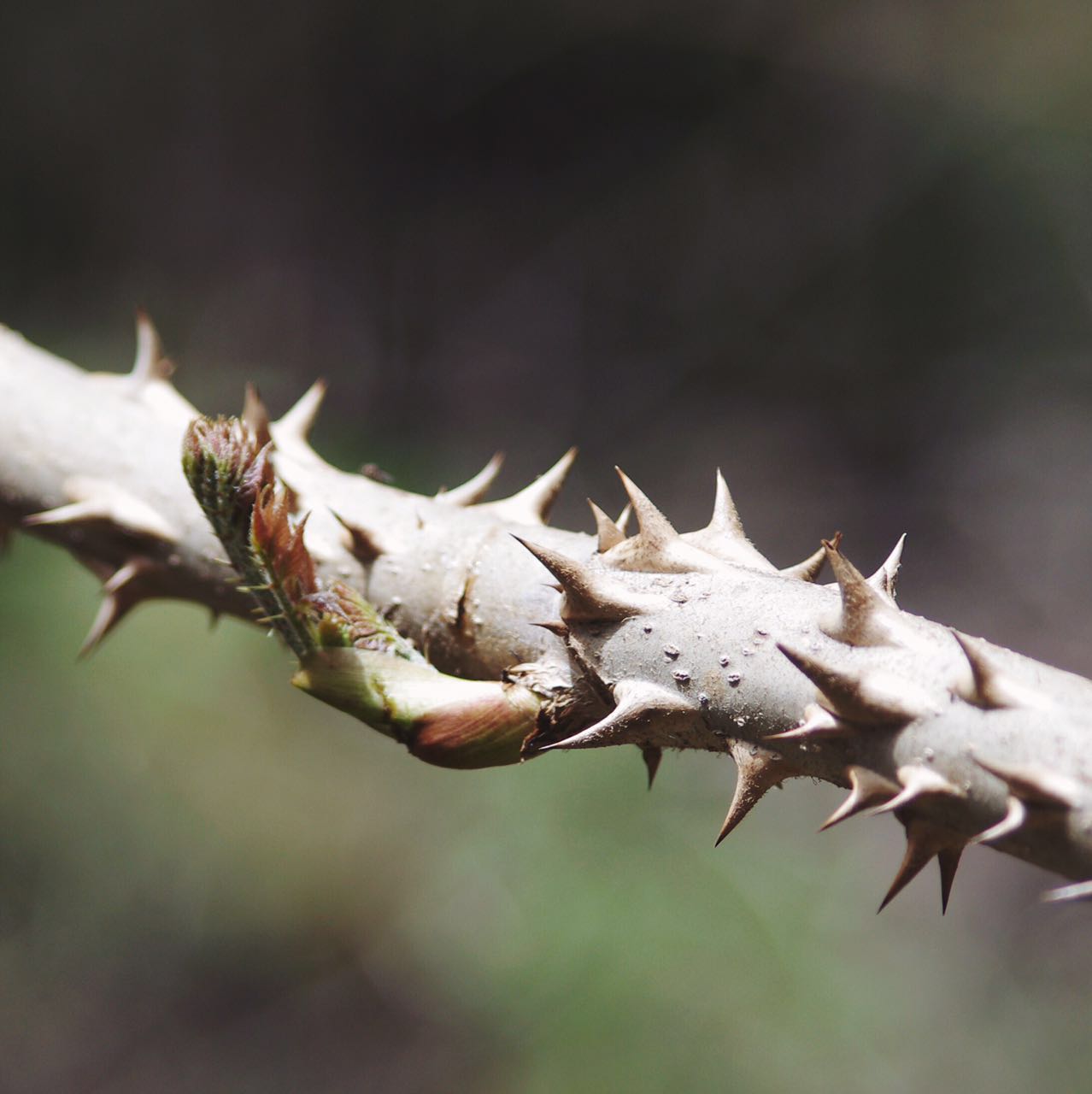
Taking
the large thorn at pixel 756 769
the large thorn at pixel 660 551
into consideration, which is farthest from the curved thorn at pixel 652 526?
the large thorn at pixel 756 769

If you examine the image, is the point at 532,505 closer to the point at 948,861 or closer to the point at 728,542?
the point at 728,542

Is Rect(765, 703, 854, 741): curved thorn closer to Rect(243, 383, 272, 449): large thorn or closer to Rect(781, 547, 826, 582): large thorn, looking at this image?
Rect(781, 547, 826, 582): large thorn

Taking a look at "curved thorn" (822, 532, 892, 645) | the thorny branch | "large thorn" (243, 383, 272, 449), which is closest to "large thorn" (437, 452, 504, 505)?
the thorny branch

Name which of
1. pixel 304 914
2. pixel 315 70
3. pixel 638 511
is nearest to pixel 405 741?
pixel 638 511

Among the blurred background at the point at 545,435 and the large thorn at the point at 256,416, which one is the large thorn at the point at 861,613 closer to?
the large thorn at the point at 256,416

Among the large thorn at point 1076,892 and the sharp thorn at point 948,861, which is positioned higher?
the large thorn at point 1076,892

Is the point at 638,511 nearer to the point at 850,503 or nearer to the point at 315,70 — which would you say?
the point at 850,503
